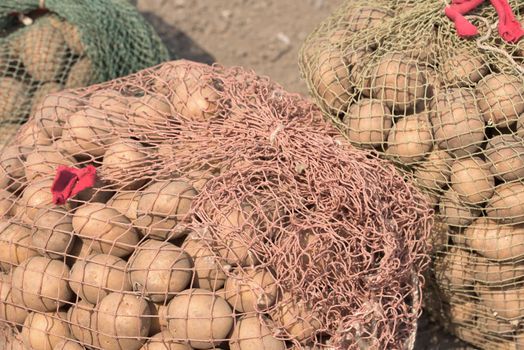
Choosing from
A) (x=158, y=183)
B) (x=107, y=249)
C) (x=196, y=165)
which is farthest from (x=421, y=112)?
(x=107, y=249)

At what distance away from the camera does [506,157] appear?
2.46m

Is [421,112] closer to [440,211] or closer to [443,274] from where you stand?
[440,211]

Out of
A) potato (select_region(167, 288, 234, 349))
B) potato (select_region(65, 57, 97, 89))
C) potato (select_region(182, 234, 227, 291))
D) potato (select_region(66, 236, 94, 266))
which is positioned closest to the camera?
potato (select_region(167, 288, 234, 349))

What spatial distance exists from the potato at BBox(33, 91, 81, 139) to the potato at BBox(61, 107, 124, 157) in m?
0.10

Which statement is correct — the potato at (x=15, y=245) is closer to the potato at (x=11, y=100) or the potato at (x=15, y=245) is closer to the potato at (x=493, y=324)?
the potato at (x=11, y=100)

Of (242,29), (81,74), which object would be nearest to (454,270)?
(81,74)

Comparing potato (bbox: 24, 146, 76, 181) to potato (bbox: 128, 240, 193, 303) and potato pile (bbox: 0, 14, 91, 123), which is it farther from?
potato pile (bbox: 0, 14, 91, 123)

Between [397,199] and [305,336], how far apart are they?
0.66 meters

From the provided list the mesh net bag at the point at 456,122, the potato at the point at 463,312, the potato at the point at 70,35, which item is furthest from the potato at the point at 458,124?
the potato at the point at 70,35

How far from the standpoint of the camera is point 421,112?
2670 millimetres

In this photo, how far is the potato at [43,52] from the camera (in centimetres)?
363

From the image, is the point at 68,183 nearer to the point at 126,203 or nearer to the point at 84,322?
the point at 126,203

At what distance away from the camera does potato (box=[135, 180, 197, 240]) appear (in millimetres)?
2305

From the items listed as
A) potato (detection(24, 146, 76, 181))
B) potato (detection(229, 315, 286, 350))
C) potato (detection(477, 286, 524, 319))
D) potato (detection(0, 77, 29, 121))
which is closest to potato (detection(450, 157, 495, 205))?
potato (detection(477, 286, 524, 319))
